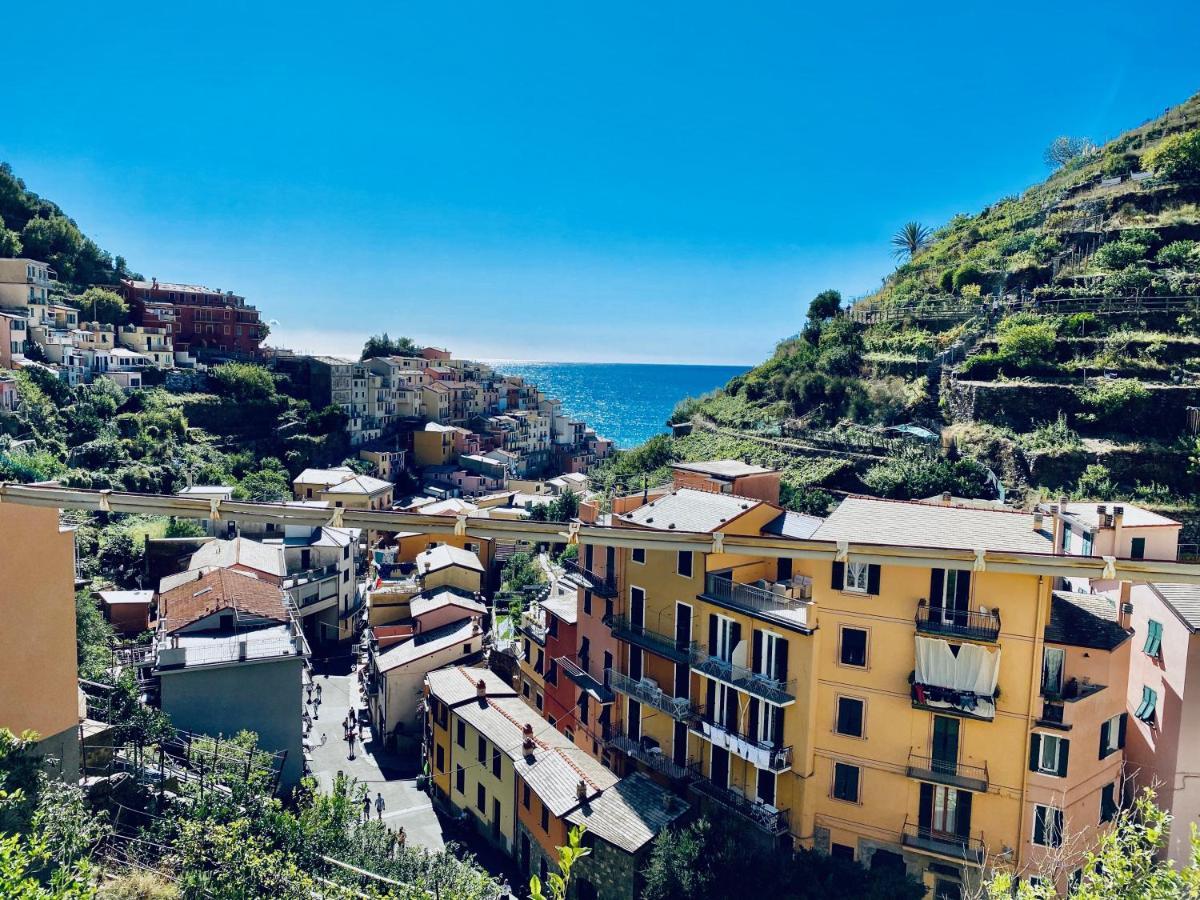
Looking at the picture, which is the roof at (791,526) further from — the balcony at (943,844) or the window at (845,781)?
the balcony at (943,844)

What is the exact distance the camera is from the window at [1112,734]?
1492 centimetres

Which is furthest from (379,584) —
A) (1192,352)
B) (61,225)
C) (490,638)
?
(61,225)

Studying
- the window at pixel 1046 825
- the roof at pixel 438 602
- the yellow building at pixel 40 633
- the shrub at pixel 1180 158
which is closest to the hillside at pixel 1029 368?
the shrub at pixel 1180 158

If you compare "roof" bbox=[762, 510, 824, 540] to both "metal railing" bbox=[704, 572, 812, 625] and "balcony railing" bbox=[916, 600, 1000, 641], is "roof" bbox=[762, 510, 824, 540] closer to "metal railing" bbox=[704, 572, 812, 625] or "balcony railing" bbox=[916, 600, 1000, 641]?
"metal railing" bbox=[704, 572, 812, 625]

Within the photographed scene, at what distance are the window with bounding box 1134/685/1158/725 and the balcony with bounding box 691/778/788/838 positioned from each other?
24.6 ft

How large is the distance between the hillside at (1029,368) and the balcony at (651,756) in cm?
1807

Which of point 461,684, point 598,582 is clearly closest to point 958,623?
point 598,582

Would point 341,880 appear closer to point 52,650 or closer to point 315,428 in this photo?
point 52,650

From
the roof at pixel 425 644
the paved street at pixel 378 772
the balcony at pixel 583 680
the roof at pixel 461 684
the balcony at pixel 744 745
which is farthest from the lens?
the roof at pixel 425 644

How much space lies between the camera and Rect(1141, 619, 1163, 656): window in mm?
14844

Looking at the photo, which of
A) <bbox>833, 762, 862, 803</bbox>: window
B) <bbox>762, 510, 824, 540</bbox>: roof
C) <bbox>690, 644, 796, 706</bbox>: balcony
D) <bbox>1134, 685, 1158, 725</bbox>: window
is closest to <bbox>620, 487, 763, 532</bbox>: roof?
<bbox>762, 510, 824, 540</bbox>: roof

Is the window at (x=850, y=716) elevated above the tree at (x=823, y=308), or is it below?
below

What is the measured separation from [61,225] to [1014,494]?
86.7 metres

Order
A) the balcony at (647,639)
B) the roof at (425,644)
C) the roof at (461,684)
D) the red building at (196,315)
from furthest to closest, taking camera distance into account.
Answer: the red building at (196,315)
the roof at (425,644)
the roof at (461,684)
the balcony at (647,639)
